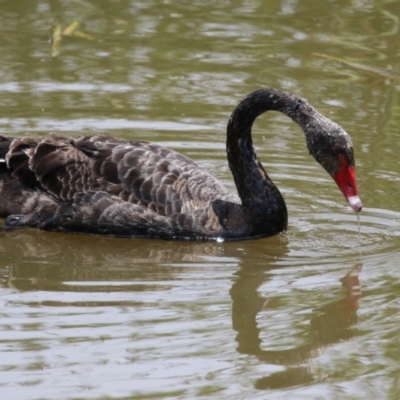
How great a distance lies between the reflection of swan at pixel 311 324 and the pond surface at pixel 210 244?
0.04 ft

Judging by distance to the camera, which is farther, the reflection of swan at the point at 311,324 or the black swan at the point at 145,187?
the black swan at the point at 145,187

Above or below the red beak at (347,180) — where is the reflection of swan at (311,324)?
below

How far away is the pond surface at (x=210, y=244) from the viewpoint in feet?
18.0

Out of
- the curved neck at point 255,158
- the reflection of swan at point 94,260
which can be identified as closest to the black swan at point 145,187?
the curved neck at point 255,158

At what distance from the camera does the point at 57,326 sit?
5945mm

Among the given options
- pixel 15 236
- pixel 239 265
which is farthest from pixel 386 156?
pixel 15 236

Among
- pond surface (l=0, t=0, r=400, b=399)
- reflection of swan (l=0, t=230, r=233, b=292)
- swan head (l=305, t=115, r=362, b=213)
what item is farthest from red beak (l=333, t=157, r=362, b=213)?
reflection of swan (l=0, t=230, r=233, b=292)

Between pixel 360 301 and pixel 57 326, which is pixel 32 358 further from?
pixel 360 301

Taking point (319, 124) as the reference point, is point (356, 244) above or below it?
below

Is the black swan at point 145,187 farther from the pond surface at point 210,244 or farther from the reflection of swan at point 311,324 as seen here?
the reflection of swan at point 311,324

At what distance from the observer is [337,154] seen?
7.46 m

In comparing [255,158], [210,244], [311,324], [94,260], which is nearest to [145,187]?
[210,244]

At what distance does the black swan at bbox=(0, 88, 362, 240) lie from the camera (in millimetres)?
7781

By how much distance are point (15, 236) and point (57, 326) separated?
2.08m
